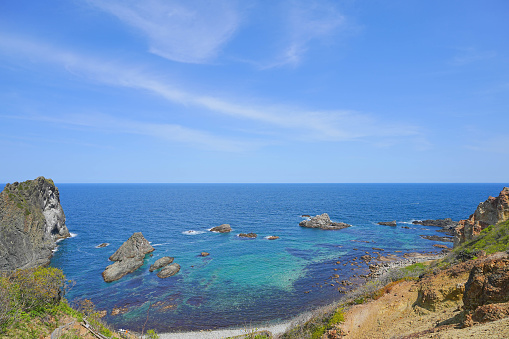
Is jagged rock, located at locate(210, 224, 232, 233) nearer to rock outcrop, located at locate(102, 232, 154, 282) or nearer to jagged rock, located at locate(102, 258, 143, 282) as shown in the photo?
rock outcrop, located at locate(102, 232, 154, 282)

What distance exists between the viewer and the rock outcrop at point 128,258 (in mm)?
52713

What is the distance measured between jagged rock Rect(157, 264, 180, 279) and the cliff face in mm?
26768

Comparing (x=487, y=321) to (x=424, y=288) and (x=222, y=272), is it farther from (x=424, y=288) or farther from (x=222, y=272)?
(x=222, y=272)

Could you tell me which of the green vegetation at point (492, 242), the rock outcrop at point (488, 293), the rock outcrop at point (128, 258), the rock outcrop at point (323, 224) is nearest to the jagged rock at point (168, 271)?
the rock outcrop at point (128, 258)

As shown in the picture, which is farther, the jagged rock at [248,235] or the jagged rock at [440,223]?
the jagged rock at [440,223]

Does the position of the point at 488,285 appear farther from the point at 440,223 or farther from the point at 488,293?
the point at 440,223

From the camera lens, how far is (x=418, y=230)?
3612 inches

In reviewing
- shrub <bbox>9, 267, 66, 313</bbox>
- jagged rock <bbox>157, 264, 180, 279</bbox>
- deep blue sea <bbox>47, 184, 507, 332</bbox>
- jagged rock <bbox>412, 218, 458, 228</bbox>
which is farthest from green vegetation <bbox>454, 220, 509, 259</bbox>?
jagged rock <bbox>412, 218, 458, 228</bbox>

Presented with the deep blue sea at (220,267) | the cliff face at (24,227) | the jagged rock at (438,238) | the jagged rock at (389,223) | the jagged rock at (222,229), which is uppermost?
the cliff face at (24,227)

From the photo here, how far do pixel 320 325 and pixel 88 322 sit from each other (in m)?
23.0

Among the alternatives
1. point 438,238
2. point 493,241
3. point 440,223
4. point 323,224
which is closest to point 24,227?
point 493,241

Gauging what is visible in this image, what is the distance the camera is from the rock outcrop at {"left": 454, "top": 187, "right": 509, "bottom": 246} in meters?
43.9

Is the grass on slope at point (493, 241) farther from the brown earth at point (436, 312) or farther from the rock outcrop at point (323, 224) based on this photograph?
the rock outcrop at point (323, 224)

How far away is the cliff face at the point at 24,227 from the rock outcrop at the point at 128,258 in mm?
15877
